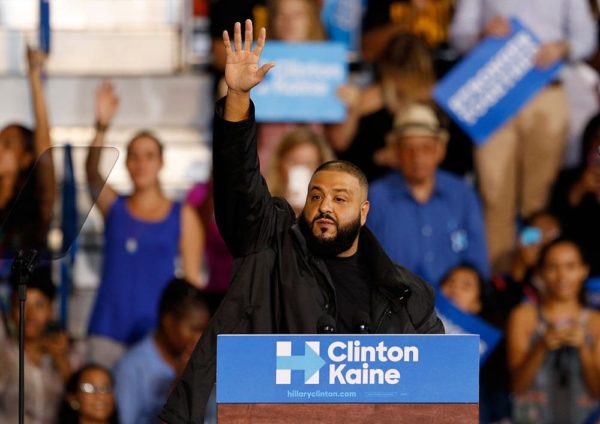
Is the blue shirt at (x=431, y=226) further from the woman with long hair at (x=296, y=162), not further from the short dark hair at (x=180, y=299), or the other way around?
the short dark hair at (x=180, y=299)

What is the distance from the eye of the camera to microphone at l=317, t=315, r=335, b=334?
14.6ft

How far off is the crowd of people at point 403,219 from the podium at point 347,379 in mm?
2745

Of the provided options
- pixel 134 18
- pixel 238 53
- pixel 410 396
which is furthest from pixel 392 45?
pixel 410 396

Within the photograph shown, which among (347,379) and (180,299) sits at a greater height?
(180,299)

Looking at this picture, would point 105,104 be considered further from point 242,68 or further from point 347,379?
point 347,379

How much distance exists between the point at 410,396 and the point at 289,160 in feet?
11.0

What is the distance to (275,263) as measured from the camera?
463 cm

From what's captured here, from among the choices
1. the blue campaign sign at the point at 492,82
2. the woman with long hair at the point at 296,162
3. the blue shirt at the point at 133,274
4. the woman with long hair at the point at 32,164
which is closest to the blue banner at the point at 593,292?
the blue campaign sign at the point at 492,82

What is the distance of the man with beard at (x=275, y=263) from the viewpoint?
14.8ft

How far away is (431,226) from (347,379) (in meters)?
3.42

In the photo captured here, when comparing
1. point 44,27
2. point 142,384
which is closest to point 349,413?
point 142,384

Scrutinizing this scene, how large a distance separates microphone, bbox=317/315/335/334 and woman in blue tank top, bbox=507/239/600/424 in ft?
9.53

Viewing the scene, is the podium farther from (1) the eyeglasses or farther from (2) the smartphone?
(2) the smartphone

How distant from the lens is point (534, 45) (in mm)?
7746
